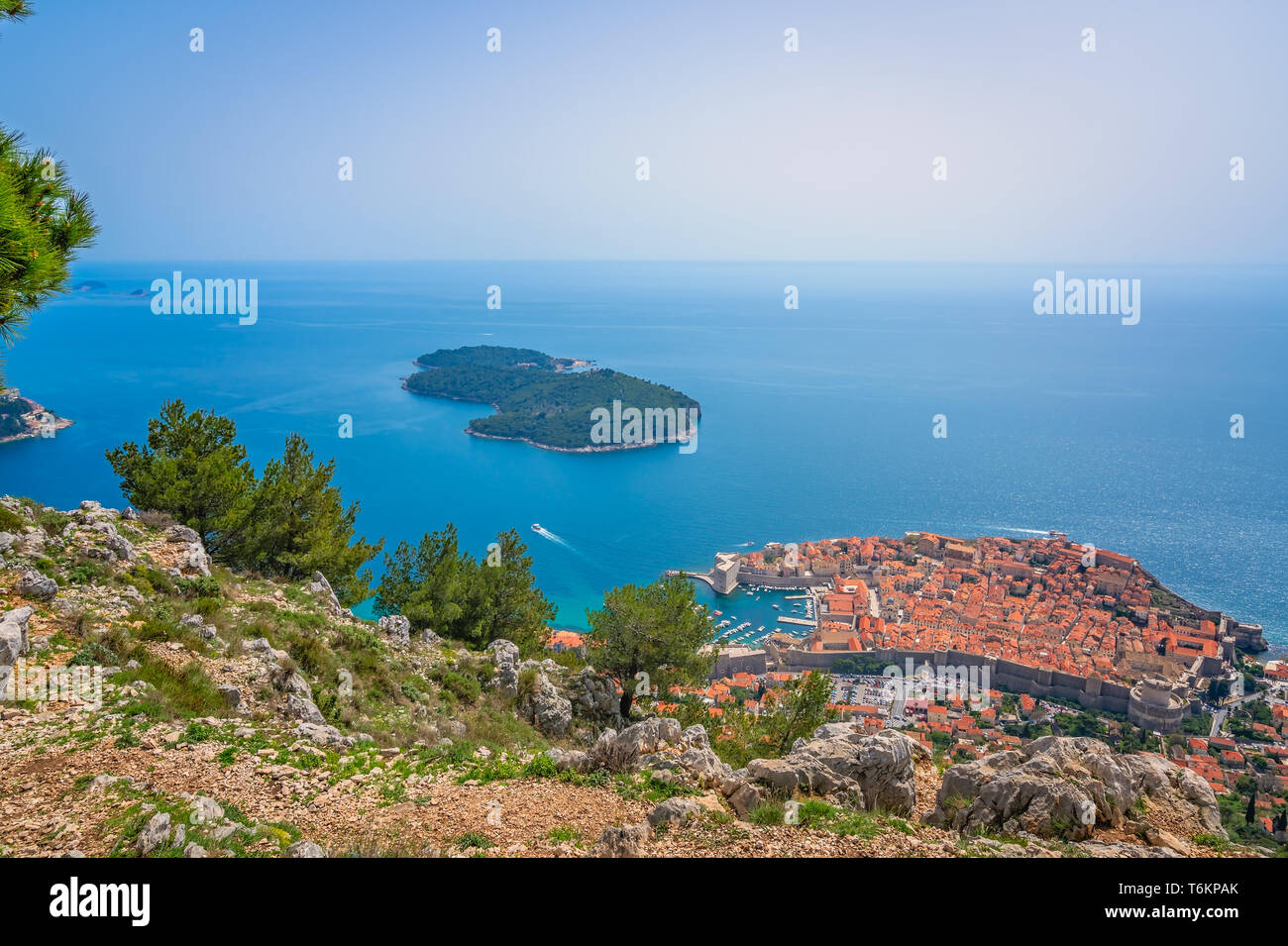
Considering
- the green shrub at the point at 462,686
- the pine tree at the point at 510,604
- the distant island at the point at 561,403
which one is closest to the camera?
the green shrub at the point at 462,686

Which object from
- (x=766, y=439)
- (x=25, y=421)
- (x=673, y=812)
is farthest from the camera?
(x=766, y=439)

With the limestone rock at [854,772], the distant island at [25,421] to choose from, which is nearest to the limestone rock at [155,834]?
the limestone rock at [854,772]

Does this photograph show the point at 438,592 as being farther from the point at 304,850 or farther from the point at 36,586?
the point at 304,850

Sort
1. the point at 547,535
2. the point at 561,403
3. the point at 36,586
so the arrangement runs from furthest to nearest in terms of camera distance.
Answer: the point at 561,403 → the point at 547,535 → the point at 36,586

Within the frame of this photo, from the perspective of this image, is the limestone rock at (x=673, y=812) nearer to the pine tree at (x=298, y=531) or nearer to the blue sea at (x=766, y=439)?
the pine tree at (x=298, y=531)

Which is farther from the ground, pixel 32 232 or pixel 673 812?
pixel 32 232

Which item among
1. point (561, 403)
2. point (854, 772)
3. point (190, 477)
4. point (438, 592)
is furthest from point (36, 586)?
point (561, 403)

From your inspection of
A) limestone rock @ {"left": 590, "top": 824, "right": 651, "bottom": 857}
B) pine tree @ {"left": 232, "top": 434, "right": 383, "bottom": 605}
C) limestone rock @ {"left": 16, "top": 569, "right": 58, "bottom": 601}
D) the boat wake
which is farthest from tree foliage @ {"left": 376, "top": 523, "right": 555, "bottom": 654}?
the boat wake
